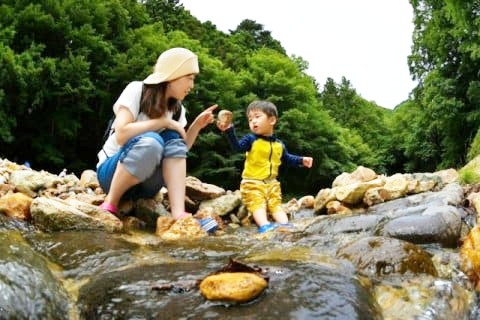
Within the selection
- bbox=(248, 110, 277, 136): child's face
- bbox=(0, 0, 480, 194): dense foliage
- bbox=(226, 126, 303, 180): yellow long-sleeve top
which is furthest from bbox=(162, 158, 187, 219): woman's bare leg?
bbox=(0, 0, 480, 194): dense foliage

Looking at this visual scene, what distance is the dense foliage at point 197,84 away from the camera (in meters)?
13.6

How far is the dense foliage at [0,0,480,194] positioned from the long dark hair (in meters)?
9.96

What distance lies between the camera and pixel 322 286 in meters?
2.05

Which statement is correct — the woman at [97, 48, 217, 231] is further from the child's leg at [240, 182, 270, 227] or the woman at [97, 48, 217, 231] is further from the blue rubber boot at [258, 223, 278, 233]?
the child's leg at [240, 182, 270, 227]

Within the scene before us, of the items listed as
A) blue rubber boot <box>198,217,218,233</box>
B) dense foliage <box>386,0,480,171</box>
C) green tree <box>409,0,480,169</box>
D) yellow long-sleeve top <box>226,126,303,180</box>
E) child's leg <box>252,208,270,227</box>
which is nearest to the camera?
blue rubber boot <box>198,217,218,233</box>

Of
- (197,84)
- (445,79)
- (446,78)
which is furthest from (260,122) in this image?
(446,78)

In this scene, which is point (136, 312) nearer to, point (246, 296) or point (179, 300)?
point (179, 300)

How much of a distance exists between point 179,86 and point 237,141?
1133 millimetres

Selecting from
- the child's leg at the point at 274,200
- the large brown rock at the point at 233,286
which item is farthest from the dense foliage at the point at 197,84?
the large brown rock at the point at 233,286

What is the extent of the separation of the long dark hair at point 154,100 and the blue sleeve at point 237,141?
0.94 m

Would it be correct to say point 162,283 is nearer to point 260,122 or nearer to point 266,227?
point 266,227

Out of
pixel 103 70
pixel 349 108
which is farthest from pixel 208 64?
pixel 349 108

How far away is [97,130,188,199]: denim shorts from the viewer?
3266 mm

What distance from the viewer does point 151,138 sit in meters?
3.29
